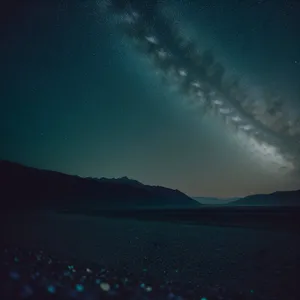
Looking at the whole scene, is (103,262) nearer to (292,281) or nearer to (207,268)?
(207,268)

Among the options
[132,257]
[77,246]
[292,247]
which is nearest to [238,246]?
[292,247]

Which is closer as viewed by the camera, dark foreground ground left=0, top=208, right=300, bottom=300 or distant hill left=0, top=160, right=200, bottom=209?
dark foreground ground left=0, top=208, right=300, bottom=300

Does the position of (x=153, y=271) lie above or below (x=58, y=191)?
above

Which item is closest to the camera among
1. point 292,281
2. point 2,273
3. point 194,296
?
point 2,273

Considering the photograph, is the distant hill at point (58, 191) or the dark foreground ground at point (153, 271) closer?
→ the dark foreground ground at point (153, 271)

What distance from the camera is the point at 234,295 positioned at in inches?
244

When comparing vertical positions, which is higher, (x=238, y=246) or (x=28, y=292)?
(x=28, y=292)

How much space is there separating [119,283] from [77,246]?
8.02 m

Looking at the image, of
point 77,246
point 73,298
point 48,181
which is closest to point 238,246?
point 77,246

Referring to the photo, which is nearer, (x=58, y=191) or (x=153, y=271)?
(x=153, y=271)

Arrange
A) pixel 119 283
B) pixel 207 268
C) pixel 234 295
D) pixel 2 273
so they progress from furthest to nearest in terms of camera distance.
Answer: pixel 207 268
pixel 234 295
pixel 119 283
pixel 2 273

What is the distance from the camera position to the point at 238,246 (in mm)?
13148

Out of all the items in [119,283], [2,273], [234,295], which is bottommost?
[234,295]

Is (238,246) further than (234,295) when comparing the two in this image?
Yes
